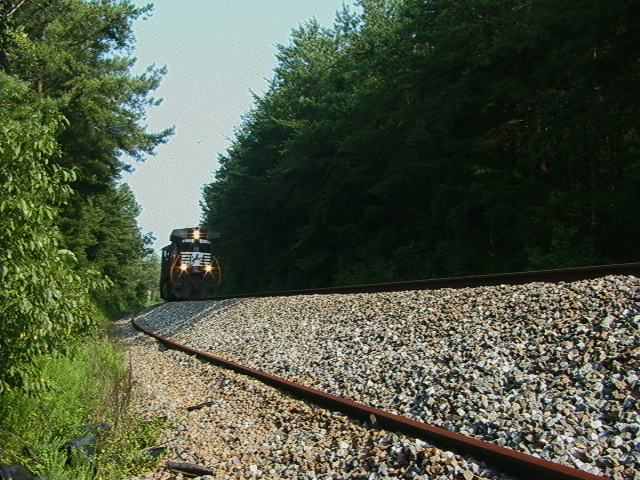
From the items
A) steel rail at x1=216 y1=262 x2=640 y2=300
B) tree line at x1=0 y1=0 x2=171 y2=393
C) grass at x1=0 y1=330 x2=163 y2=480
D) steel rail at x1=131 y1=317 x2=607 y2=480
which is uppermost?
tree line at x1=0 y1=0 x2=171 y2=393

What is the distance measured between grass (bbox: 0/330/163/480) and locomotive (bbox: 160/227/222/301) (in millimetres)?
18595

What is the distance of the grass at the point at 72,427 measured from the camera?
4.65 meters

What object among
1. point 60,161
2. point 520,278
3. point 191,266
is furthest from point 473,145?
point 60,161

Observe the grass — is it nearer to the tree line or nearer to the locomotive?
the tree line

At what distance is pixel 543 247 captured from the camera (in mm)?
17906

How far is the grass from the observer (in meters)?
4.65

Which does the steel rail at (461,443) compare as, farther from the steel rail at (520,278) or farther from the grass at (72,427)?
the steel rail at (520,278)

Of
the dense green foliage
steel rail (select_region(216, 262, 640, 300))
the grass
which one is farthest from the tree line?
the dense green foliage

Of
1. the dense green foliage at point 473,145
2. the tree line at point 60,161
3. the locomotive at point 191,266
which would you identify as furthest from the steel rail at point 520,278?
the locomotive at point 191,266

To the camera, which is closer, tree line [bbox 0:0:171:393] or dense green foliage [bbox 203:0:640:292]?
tree line [bbox 0:0:171:393]

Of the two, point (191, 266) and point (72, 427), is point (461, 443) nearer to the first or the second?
point (72, 427)

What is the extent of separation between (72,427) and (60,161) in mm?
21964

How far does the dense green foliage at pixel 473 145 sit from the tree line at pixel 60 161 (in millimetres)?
9448

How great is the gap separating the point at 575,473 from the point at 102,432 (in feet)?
13.0
